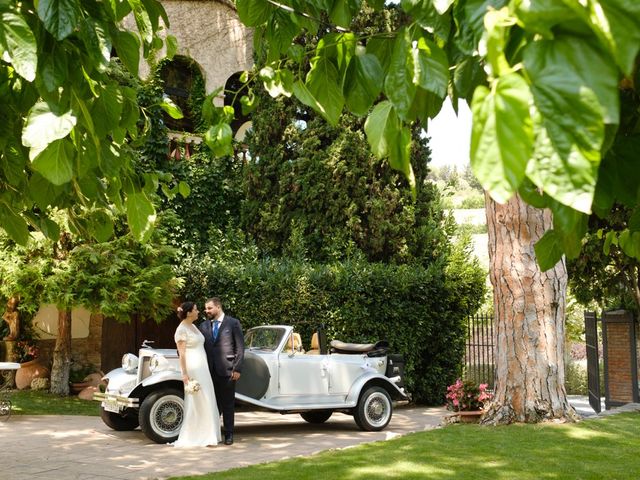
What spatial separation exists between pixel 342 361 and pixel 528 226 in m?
3.48

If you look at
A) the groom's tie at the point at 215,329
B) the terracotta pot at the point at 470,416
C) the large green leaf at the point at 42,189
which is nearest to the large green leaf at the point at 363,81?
the large green leaf at the point at 42,189

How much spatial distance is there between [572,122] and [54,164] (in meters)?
1.45

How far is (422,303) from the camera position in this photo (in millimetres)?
14531

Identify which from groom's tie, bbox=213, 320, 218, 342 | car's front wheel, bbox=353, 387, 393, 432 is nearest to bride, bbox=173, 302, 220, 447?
groom's tie, bbox=213, 320, 218, 342

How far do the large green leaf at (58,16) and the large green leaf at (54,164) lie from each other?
298 mm

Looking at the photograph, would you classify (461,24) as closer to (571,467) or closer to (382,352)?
(571,467)

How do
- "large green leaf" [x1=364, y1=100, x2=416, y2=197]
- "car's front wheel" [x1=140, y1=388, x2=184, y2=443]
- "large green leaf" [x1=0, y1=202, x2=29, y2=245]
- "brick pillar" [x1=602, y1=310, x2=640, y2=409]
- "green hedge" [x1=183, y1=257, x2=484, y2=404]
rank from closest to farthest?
"large green leaf" [x1=364, y1=100, x2=416, y2=197] < "large green leaf" [x1=0, y1=202, x2=29, y2=245] < "car's front wheel" [x1=140, y1=388, x2=184, y2=443] < "brick pillar" [x1=602, y1=310, x2=640, y2=409] < "green hedge" [x1=183, y1=257, x2=484, y2=404]

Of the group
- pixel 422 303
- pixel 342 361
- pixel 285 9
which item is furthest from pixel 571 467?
pixel 422 303

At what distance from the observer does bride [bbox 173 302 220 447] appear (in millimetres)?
9219

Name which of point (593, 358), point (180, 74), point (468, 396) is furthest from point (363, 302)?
point (180, 74)

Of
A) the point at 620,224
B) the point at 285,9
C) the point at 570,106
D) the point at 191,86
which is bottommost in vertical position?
the point at 570,106

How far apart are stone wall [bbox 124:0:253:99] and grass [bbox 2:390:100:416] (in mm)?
8890

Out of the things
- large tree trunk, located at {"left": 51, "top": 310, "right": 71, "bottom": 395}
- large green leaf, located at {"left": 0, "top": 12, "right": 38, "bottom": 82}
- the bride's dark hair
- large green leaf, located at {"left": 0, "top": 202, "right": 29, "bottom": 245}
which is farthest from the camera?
large tree trunk, located at {"left": 51, "top": 310, "right": 71, "bottom": 395}

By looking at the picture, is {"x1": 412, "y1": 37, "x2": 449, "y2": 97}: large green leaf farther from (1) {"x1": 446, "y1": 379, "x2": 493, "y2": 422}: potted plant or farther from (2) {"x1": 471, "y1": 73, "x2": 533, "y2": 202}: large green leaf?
(1) {"x1": 446, "y1": 379, "x2": 493, "y2": 422}: potted plant
